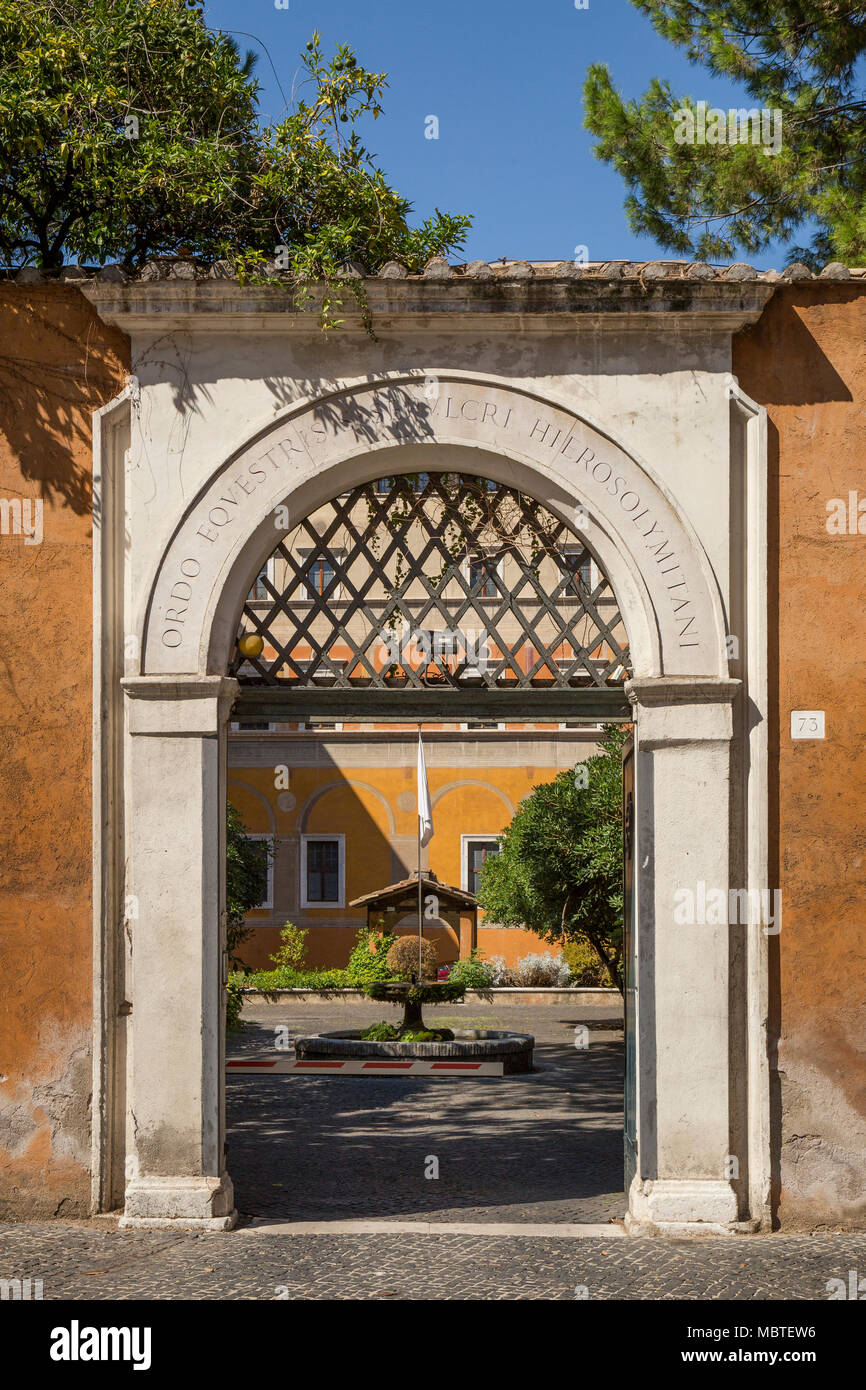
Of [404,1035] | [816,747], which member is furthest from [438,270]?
[404,1035]

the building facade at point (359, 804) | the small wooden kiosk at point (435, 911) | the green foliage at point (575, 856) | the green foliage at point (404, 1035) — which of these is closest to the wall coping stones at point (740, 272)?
the green foliage at point (575, 856)

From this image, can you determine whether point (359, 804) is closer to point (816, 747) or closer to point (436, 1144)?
point (436, 1144)

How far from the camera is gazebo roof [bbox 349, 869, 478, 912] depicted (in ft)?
75.9

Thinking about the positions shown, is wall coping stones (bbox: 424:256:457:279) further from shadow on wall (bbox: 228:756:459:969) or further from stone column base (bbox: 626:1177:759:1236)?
shadow on wall (bbox: 228:756:459:969)

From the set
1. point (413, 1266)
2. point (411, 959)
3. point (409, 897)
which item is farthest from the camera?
point (409, 897)

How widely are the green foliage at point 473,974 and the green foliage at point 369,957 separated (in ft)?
3.77

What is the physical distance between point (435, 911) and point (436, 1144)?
12.6m

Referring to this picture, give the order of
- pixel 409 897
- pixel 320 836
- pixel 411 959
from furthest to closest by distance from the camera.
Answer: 1. pixel 320 836
2. pixel 409 897
3. pixel 411 959

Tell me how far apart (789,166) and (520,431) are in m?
6.16

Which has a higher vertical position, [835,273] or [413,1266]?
[835,273]

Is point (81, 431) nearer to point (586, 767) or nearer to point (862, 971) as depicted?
point (862, 971)

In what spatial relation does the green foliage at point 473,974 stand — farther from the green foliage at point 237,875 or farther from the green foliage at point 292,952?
the green foliage at point 237,875

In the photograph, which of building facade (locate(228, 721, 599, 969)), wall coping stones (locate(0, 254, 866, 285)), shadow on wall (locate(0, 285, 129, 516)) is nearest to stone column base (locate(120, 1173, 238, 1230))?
shadow on wall (locate(0, 285, 129, 516))

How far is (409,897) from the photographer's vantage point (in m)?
23.7
